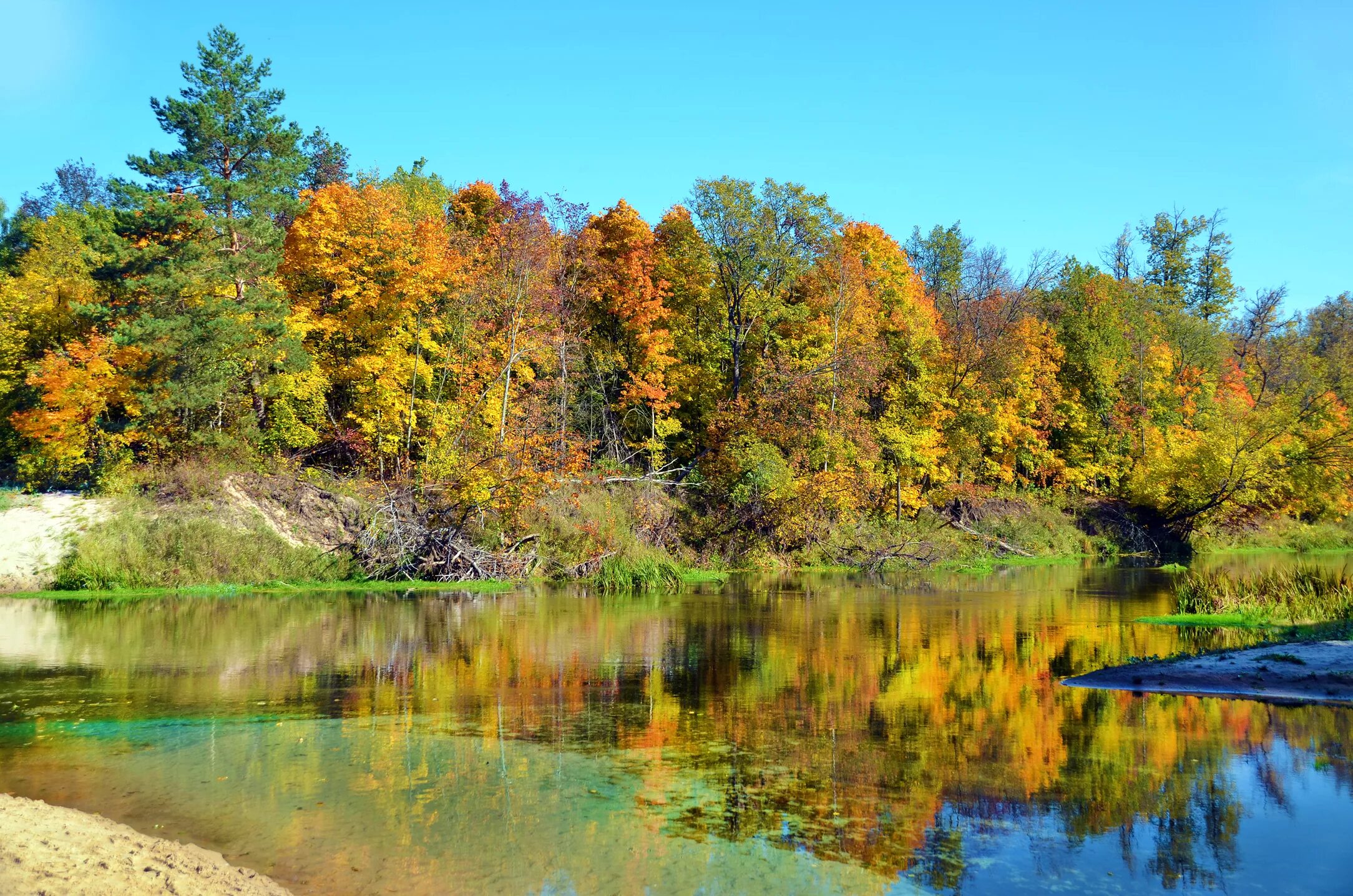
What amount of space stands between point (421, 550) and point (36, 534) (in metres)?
11.1

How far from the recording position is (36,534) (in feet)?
93.5

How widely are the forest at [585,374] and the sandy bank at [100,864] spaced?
77.3 ft

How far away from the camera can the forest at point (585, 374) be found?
33.5 m

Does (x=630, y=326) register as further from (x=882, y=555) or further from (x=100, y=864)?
(x=100, y=864)

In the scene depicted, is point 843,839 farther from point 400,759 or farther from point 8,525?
point 8,525

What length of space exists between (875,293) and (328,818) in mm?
44557

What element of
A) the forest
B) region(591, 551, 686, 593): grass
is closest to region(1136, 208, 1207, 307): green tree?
the forest

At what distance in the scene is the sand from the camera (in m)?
27.7

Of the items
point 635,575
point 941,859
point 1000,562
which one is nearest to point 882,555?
point 1000,562

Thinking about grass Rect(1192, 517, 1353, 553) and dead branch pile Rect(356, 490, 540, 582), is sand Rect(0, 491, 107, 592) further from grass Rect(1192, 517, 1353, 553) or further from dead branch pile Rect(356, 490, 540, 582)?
grass Rect(1192, 517, 1353, 553)

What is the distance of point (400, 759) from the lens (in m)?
10.7

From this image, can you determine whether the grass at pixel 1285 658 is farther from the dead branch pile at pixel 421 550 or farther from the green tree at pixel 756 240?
the green tree at pixel 756 240

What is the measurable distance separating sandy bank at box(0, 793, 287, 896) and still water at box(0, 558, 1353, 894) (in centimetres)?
42

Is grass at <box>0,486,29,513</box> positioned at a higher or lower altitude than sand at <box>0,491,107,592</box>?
higher
